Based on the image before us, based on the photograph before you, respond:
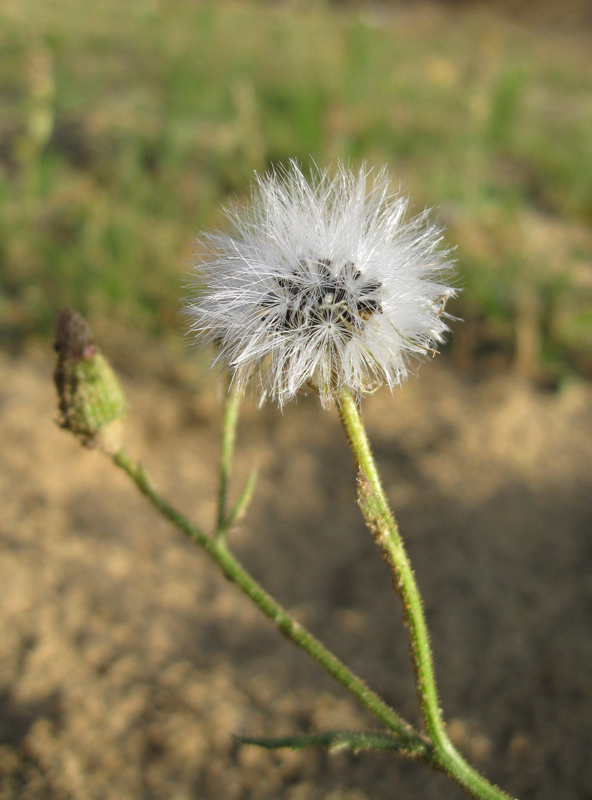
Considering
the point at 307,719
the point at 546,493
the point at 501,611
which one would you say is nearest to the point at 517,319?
the point at 546,493

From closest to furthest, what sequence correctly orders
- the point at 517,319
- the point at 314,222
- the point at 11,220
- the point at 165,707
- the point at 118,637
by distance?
the point at 314,222 → the point at 165,707 → the point at 118,637 → the point at 517,319 → the point at 11,220

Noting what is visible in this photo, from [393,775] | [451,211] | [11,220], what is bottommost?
[393,775]

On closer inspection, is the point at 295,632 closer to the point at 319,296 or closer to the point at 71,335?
the point at 319,296

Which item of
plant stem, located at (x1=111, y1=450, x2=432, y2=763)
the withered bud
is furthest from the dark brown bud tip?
plant stem, located at (x1=111, y1=450, x2=432, y2=763)

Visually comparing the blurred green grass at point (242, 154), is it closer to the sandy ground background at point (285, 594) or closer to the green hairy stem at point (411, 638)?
the sandy ground background at point (285, 594)

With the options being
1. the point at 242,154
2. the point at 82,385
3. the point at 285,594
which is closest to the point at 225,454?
the point at 82,385

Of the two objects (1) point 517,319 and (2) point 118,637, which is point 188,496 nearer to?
(2) point 118,637

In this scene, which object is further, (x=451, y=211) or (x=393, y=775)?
(x=451, y=211)
